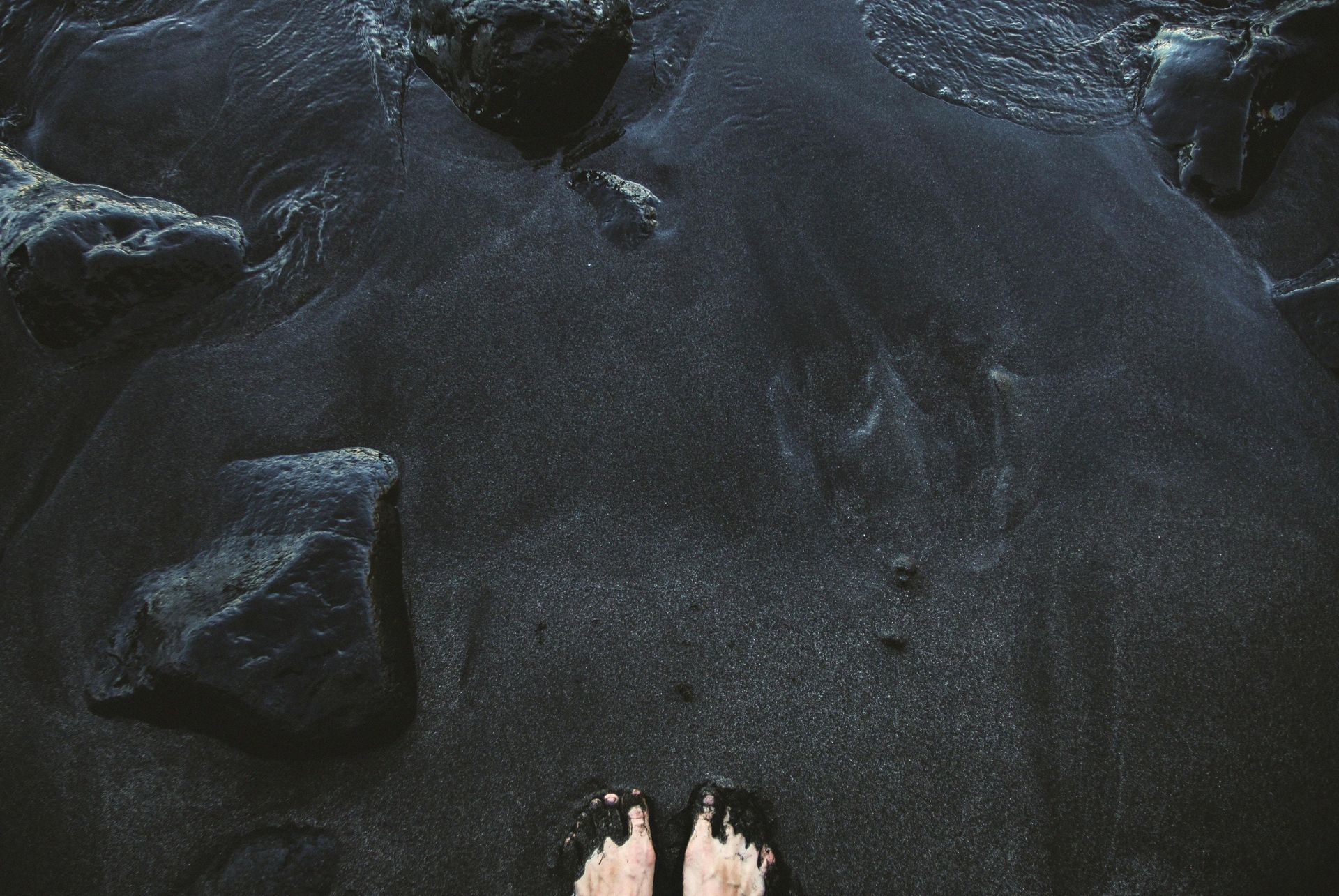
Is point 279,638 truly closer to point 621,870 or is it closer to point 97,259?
point 621,870

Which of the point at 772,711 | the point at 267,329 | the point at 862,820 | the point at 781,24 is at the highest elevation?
the point at 781,24

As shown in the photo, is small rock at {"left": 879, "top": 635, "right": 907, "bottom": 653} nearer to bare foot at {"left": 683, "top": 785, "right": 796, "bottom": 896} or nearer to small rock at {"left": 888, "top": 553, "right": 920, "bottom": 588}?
small rock at {"left": 888, "top": 553, "right": 920, "bottom": 588}

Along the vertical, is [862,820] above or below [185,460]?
below

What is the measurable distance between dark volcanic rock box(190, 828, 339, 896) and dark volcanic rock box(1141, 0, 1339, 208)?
4032 mm

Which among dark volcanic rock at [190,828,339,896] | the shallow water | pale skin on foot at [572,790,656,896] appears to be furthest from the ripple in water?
dark volcanic rock at [190,828,339,896]

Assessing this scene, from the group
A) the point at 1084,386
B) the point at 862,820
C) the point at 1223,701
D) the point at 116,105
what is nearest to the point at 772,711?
the point at 862,820

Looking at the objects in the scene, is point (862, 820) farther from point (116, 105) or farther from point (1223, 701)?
point (116, 105)

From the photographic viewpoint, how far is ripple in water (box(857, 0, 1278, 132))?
3.30 metres

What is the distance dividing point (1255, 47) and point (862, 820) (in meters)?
3.65

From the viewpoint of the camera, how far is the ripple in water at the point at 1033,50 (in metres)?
3.30

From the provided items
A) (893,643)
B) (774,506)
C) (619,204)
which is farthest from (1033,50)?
(893,643)

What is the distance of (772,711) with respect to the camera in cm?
218

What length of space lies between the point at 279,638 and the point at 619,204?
6.51 feet

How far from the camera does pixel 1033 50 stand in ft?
11.5
